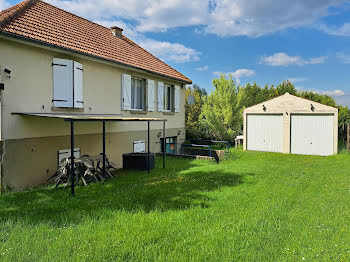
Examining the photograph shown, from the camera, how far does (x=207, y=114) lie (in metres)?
21.7

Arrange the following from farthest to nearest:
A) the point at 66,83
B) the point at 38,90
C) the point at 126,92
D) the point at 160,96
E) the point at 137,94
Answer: the point at 160,96 < the point at 137,94 < the point at 126,92 < the point at 66,83 < the point at 38,90

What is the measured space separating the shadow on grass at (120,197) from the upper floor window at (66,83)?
2815 mm

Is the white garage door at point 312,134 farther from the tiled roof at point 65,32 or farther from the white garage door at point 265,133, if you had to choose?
the tiled roof at point 65,32

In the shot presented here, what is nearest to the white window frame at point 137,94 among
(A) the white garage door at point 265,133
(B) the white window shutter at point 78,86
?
(B) the white window shutter at point 78,86

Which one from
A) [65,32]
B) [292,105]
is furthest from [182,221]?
[292,105]

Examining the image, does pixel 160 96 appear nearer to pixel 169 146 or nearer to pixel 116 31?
pixel 169 146

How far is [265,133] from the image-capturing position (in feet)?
56.1

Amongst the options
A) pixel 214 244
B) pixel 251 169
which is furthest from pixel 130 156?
pixel 214 244

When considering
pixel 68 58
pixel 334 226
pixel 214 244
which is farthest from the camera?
pixel 68 58

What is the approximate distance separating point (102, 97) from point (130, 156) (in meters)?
2.52

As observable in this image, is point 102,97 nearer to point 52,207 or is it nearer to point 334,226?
point 52,207

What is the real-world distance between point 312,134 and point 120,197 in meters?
12.6

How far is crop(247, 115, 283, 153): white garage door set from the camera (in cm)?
1667

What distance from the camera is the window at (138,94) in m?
12.9
